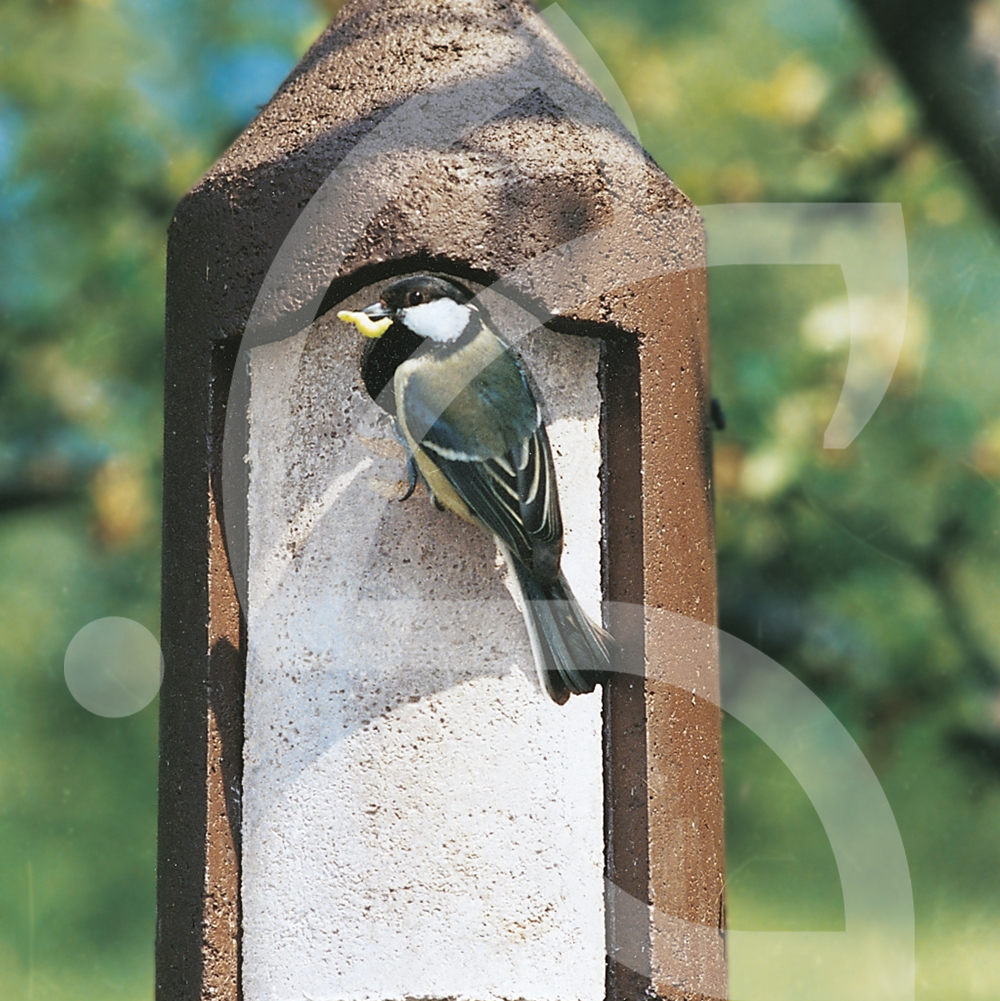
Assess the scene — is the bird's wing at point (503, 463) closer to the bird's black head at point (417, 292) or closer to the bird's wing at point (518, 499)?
the bird's wing at point (518, 499)

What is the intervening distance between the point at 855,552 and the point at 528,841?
11.0 feet

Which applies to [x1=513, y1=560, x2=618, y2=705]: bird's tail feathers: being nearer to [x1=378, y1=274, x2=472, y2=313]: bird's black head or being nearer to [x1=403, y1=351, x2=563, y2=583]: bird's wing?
[x1=403, y1=351, x2=563, y2=583]: bird's wing

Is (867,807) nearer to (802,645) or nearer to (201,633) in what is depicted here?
(802,645)

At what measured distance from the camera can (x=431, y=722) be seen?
267 centimetres

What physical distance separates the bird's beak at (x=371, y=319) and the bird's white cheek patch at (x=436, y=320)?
0.12 feet

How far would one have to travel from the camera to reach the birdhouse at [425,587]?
263cm

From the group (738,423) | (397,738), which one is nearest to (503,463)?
(397,738)

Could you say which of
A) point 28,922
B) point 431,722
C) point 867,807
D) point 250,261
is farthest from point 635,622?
point 28,922

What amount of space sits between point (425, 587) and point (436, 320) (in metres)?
0.52

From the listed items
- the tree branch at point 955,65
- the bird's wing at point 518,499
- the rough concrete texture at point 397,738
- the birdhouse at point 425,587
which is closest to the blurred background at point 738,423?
the tree branch at point 955,65

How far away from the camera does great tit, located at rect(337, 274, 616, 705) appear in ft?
8.15

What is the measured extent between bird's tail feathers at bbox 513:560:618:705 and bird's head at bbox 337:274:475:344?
1.52ft

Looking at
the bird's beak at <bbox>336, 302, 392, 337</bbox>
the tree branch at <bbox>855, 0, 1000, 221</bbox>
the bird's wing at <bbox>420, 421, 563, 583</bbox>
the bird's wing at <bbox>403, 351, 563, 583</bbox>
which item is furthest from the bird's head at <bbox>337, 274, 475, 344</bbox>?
the tree branch at <bbox>855, 0, 1000, 221</bbox>

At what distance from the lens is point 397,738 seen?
2662 mm
